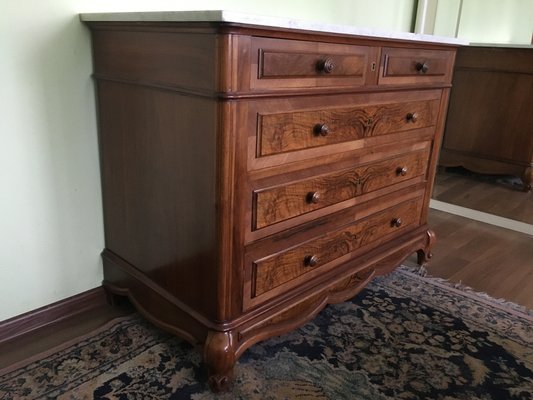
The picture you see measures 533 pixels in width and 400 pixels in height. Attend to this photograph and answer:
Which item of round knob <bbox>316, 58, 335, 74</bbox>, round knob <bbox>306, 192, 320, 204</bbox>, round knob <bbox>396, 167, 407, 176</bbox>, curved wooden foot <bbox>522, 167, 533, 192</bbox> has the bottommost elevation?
curved wooden foot <bbox>522, 167, 533, 192</bbox>

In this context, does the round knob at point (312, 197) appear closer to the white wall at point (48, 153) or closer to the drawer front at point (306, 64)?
the drawer front at point (306, 64)

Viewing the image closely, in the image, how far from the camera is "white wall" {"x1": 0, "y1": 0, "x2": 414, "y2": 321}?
137 centimetres

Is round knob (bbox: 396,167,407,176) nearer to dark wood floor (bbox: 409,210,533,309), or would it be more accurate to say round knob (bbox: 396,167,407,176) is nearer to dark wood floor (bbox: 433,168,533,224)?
dark wood floor (bbox: 409,210,533,309)

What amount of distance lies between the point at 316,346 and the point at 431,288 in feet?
2.20

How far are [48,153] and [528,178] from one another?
2.52 meters

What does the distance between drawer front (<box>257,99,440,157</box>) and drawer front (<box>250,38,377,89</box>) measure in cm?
8

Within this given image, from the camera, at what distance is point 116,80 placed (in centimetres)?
143

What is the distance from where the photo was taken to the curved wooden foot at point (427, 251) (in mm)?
2104

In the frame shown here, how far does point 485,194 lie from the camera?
2.84 meters

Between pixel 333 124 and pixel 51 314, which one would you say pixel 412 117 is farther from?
pixel 51 314

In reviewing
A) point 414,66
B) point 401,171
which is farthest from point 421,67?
point 401,171

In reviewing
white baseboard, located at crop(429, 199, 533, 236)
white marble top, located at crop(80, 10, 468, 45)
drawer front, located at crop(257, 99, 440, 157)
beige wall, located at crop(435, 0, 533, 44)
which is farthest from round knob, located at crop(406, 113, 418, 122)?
beige wall, located at crop(435, 0, 533, 44)

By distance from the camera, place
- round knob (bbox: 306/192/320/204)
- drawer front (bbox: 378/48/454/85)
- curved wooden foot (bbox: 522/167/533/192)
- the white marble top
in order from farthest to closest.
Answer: curved wooden foot (bbox: 522/167/533/192) → drawer front (bbox: 378/48/454/85) → round knob (bbox: 306/192/320/204) → the white marble top

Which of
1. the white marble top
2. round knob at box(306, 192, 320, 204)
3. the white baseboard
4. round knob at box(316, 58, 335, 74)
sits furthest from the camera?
the white baseboard
